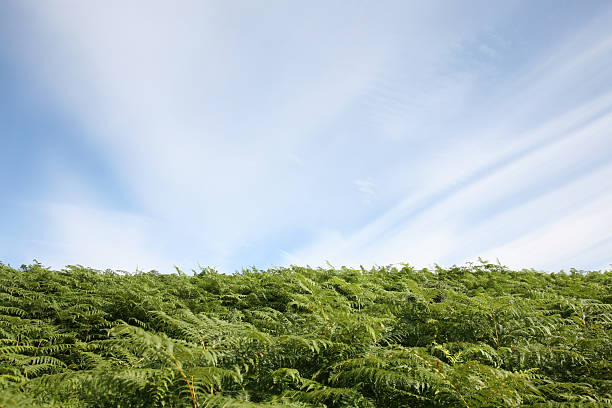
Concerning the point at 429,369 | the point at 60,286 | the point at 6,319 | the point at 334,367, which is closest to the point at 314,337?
the point at 334,367

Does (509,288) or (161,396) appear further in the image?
(509,288)

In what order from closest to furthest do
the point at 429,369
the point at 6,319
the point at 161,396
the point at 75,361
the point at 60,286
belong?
the point at 161,396 < the point at 429,369 < the point at 75,361 < the point at 6,319 < the point at 60,286

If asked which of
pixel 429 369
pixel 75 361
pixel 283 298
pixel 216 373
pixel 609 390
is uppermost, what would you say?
pixel 283 298

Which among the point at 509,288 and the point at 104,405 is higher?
the point at 509,288

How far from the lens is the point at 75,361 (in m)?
4.92

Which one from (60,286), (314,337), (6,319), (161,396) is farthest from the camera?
(60,286)

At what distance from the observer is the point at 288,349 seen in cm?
346

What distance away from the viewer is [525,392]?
3307mm

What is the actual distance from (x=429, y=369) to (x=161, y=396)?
2265mm

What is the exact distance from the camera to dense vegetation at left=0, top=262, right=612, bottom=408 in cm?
267

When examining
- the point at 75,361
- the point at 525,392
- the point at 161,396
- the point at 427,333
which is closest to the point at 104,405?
the point at 161,396

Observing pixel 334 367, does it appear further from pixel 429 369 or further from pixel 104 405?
pixel 104 405

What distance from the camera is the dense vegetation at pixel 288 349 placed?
267cm

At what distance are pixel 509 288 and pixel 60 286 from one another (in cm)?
900
